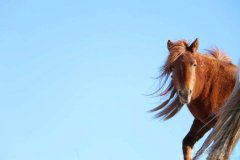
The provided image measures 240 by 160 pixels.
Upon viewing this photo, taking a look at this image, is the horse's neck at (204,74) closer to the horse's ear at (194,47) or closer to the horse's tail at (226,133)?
the horse's ear at (194,47)

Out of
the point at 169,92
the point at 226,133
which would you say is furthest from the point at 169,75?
the point at 226,133

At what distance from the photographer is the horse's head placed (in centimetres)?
878

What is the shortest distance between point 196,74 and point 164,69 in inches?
23.0

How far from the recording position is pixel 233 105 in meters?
2.33

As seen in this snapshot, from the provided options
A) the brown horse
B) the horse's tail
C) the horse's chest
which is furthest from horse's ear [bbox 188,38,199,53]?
the horse's tail

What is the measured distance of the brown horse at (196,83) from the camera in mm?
8836

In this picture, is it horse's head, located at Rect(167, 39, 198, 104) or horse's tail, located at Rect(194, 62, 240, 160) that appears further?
horse's head, located at Rect(167, 39, 198, 104)

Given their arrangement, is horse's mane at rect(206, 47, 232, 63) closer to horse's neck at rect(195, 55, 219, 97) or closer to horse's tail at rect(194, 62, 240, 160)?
horse's neck at rect(195, 55, 219, 97)

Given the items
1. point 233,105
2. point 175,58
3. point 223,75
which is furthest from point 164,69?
point 233,105

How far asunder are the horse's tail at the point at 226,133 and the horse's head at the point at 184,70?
641 cm

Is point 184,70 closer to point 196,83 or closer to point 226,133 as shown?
point 196,83

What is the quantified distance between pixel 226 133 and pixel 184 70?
6741mm

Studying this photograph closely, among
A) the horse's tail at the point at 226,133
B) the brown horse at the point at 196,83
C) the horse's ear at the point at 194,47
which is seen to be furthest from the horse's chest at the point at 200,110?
the horse's tail at the point at 226,133

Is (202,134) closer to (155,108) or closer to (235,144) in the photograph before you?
(155,108)
